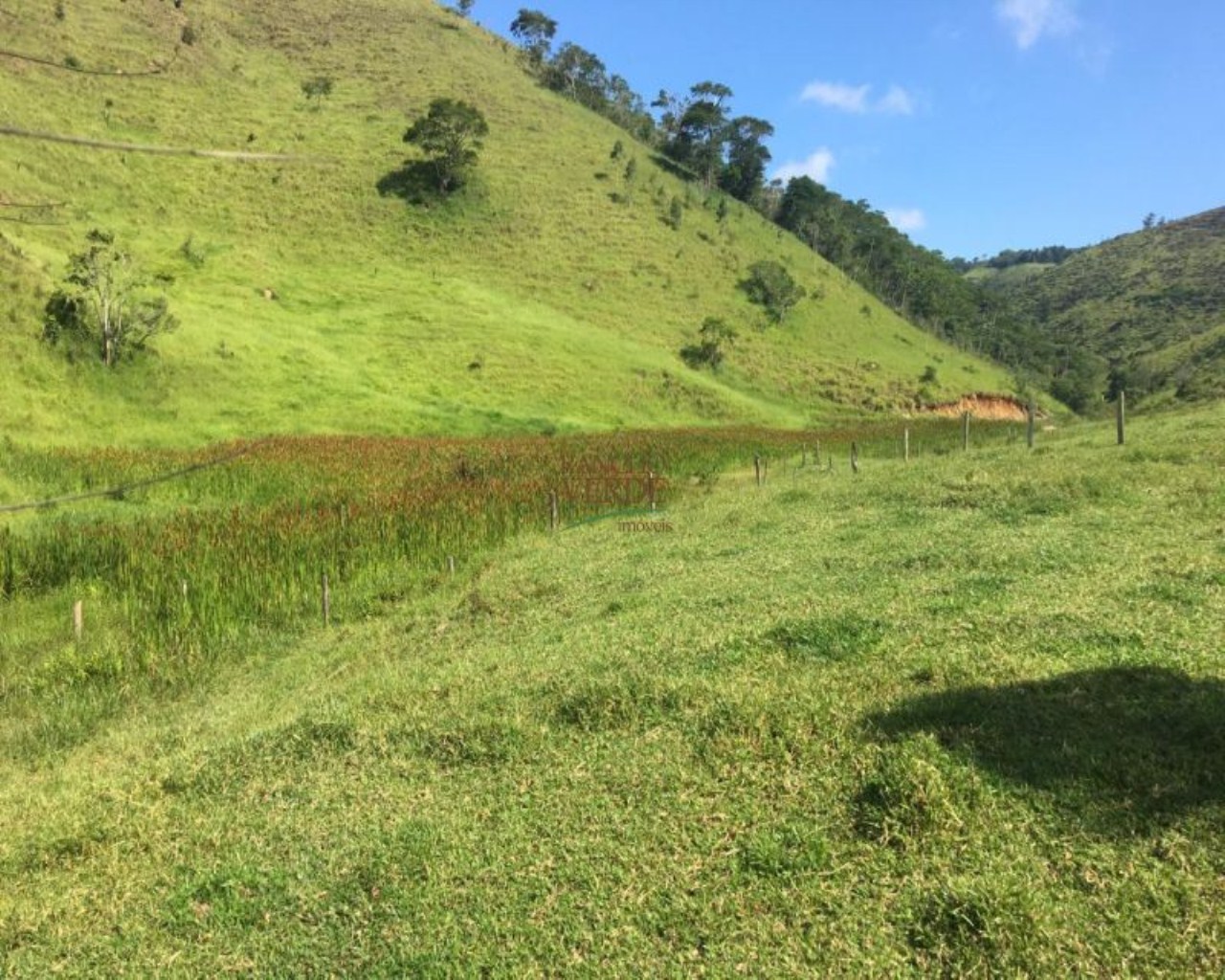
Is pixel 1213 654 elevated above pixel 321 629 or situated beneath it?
elevated above

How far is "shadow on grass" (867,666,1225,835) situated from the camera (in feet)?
15.7

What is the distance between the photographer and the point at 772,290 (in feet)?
268

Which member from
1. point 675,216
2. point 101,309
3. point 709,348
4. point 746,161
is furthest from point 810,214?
point 101,309

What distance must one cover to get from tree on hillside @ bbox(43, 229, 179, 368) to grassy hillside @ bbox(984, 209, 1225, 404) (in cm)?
7012

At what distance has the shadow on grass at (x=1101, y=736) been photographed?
15.7 feet

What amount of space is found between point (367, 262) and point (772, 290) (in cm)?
4170

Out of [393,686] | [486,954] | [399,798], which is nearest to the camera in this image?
[486,954]

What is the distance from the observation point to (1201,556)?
923 cm

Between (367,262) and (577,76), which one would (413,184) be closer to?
(367,262)

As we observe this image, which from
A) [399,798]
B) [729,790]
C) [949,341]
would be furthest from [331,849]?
[949,341]

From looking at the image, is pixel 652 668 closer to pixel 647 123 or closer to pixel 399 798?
pixel 399 798

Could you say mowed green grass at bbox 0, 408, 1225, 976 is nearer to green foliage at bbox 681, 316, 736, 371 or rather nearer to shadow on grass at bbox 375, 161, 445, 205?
green foliage at bbox 681, 316, 736, 371

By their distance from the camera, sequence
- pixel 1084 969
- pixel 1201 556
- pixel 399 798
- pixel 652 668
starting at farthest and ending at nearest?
1. pixel 1201 556
2. pixel 652 668
3. pixel 399 798
4. pixel 1084 969

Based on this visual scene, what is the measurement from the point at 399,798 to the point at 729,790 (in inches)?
102
